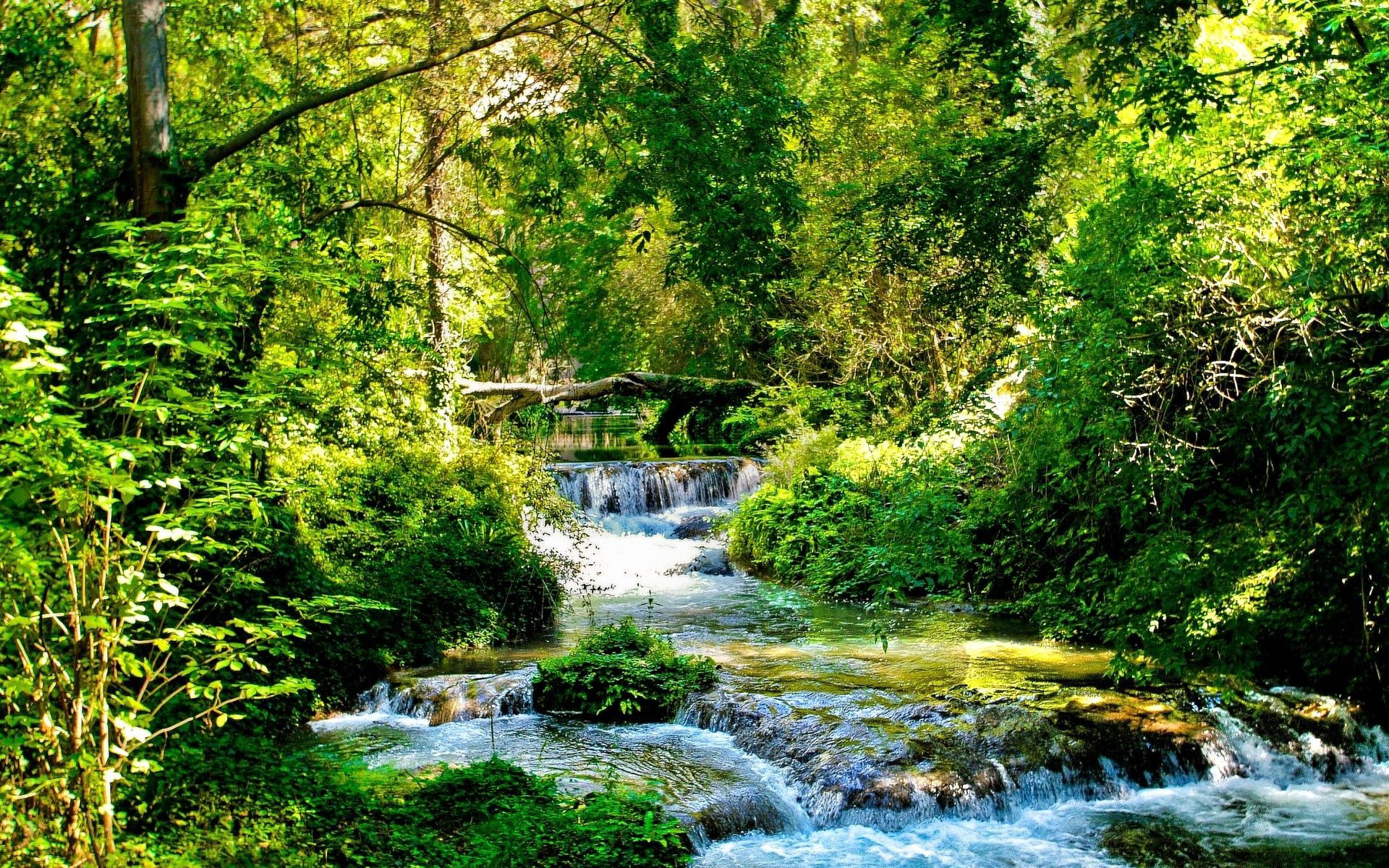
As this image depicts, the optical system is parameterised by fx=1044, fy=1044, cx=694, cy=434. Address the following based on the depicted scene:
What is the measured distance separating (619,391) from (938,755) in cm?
1164

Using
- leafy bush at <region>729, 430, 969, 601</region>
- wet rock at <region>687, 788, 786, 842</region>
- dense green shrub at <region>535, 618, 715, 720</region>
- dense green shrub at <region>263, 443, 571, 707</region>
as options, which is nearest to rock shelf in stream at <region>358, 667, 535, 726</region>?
dense green shrub at <region>535, 618, 715, 720</region>

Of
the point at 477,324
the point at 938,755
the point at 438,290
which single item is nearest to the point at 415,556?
the point at 438,290

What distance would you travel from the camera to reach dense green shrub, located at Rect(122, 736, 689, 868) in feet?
14.7

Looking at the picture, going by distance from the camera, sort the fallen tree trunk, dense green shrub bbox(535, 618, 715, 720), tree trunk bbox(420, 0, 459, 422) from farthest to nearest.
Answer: the fallen tree trunk < tree trunk bbox(420, 0, 459, 422) < dense green shrub bbox(535, 618, 715, 720)

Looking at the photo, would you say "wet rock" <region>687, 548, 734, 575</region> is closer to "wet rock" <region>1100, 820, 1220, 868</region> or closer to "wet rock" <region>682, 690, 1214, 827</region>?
"wet rock" <region>682, 690, 1214, 827</region>

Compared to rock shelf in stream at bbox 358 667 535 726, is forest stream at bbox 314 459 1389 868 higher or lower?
lower

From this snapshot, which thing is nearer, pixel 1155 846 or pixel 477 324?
pixel 1155 846

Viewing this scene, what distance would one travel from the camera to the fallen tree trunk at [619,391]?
15.1m

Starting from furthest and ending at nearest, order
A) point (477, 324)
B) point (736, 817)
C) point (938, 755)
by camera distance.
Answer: point (477, 324)
point (938, 755)
point (736, 817)

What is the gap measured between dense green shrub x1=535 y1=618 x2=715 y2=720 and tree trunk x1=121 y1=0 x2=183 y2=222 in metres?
5.08

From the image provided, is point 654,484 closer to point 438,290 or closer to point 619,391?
point 619,391

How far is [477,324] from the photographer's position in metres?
14.0

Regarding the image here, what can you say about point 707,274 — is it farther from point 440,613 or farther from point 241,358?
point 440,613

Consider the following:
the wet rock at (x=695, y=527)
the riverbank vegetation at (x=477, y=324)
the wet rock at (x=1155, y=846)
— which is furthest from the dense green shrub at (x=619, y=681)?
the wet rock at (x=695, y=527)
